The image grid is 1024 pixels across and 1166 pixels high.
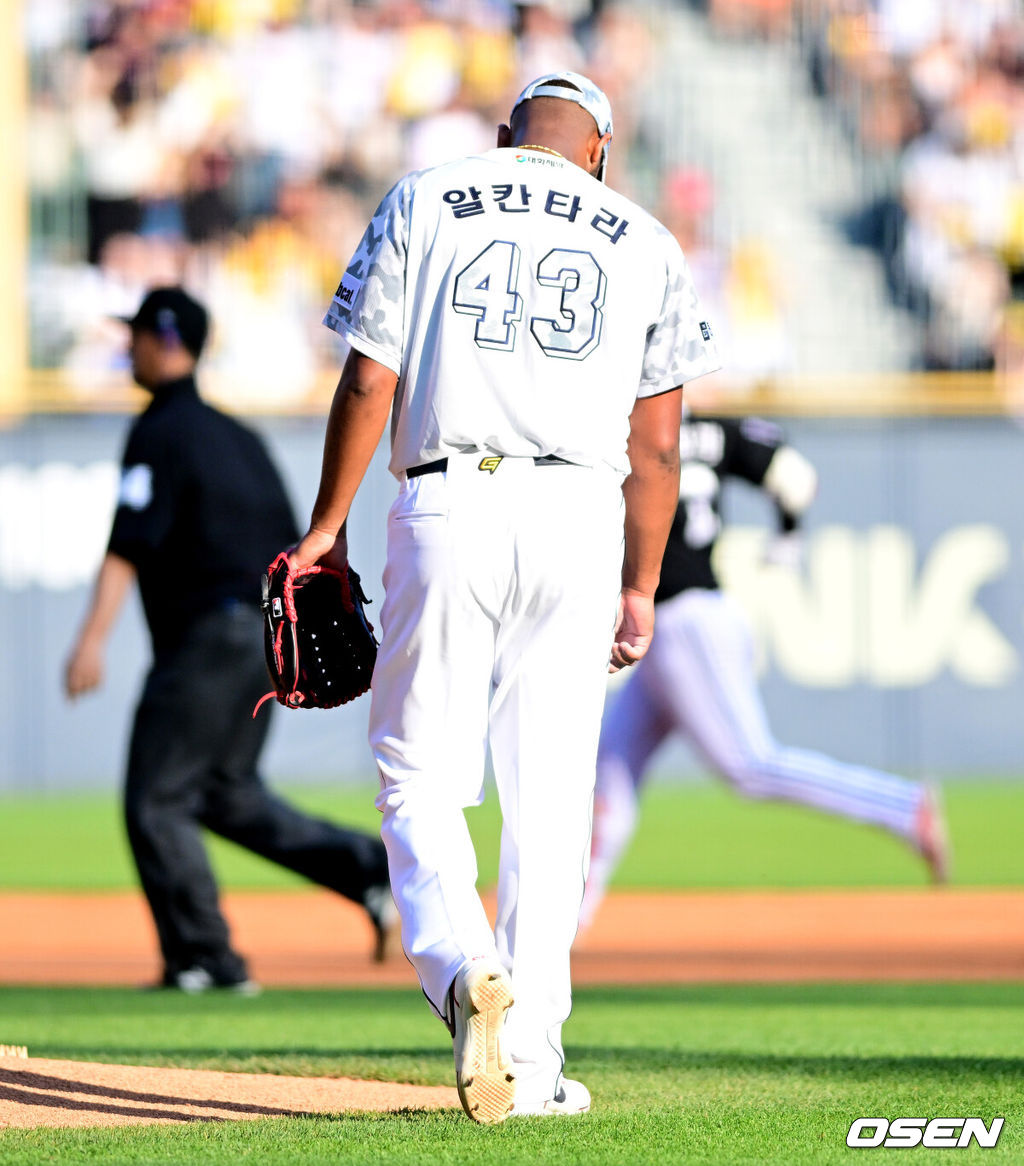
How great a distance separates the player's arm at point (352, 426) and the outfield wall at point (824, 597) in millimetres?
10679

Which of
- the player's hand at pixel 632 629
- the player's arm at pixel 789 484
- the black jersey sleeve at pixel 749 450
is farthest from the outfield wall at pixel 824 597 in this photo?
the player's hand at pixel 632 629

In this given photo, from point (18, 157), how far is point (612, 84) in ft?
15.8

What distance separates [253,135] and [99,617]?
399 inches

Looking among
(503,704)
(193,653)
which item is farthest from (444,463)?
(193,653)

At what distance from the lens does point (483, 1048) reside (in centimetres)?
323

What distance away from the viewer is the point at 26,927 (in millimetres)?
8211

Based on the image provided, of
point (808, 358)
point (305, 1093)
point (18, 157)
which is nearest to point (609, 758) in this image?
point (305, 1093)

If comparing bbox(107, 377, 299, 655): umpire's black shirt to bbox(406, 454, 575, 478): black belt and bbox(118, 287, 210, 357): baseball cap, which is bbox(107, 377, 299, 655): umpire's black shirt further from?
bbox(406, 454, 575, 478): black belt

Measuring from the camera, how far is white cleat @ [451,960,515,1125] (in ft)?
10.6

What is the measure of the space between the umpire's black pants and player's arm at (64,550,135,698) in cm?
22

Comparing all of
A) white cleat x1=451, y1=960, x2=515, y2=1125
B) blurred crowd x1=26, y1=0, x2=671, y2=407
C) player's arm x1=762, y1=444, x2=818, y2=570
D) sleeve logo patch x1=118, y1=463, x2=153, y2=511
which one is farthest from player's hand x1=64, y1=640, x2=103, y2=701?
blurred crowd x1=26, y1=0, x2=671, y2=407

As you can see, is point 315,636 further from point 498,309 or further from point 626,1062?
point 626,1062

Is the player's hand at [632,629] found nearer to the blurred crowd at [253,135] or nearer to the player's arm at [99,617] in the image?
the player's arm at [99,617]

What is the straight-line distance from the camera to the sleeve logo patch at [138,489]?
6.16 metres
